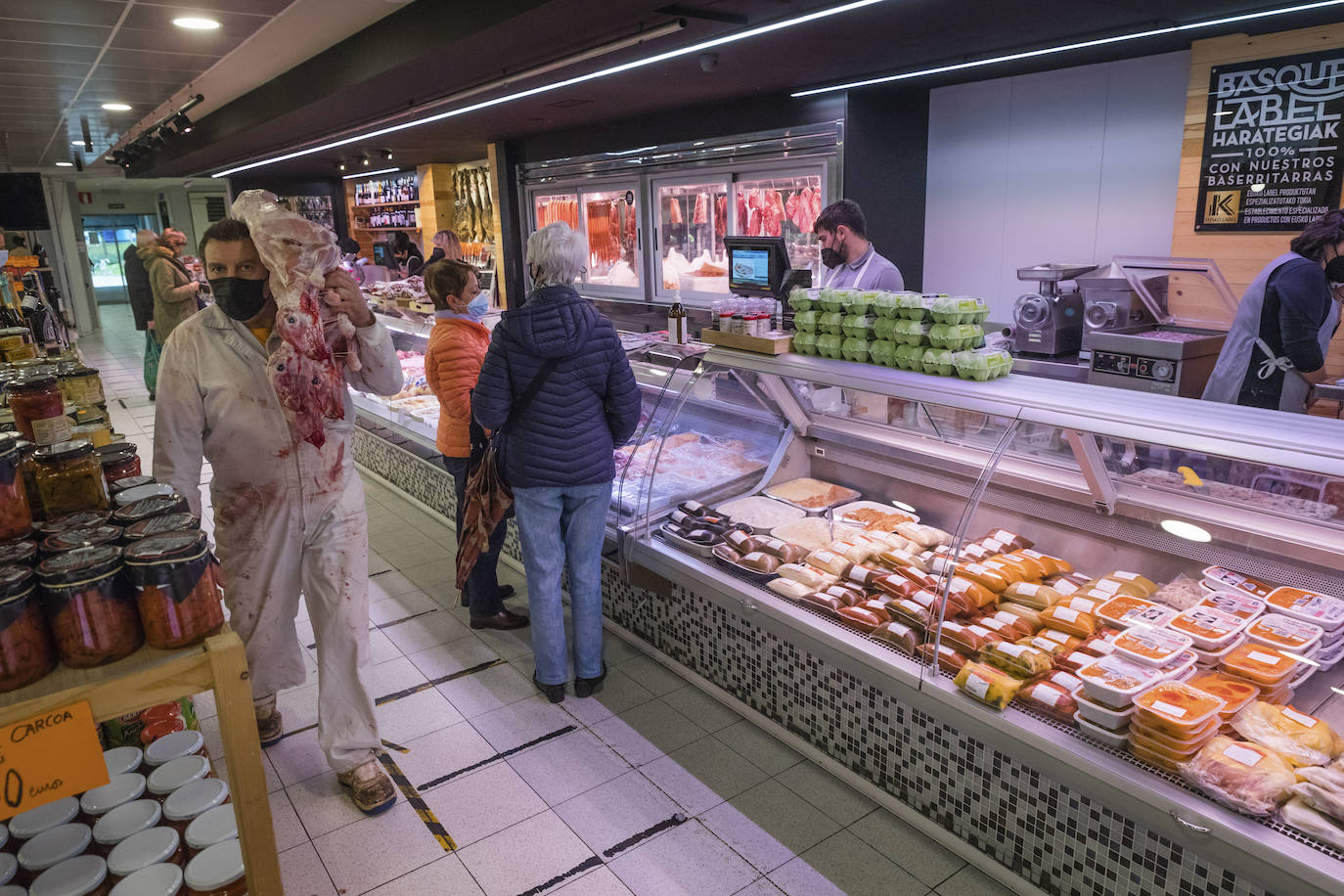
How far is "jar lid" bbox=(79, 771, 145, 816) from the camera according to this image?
5.95 feet

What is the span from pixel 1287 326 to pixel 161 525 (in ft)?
15.4

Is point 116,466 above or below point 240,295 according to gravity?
below

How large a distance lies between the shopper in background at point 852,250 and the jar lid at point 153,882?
422cm

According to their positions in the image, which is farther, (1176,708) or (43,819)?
(1176,708)

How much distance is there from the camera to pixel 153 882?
5.33ft

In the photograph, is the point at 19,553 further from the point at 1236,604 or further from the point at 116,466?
the point at 1236,604

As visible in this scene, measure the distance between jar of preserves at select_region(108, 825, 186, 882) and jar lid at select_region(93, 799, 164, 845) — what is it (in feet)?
0.06

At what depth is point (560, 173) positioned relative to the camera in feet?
30.4

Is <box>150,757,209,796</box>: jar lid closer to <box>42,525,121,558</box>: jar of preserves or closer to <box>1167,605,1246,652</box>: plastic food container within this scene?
<box>42,525,121,558</box>: jar of preserves

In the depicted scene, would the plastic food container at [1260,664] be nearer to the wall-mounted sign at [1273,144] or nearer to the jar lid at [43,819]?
the jar lid at [43,819]

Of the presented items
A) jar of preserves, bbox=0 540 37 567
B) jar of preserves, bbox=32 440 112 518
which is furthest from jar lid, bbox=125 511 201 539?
jar of preserves, bbox=32 440 112 518

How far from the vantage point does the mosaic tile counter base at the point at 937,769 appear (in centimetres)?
211

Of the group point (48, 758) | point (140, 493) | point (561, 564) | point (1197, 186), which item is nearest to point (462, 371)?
point (561, 564)

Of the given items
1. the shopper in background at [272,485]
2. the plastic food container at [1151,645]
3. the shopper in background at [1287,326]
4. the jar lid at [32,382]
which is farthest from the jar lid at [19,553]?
the shopper in background at [1287,326]
